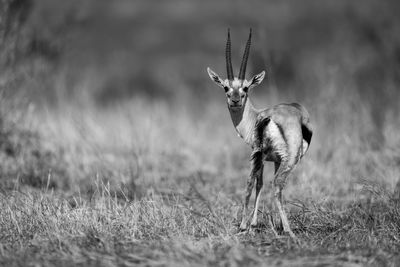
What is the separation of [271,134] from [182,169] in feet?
12.9

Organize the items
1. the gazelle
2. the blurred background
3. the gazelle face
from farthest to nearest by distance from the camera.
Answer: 1. the blurred background
2. the gazelle face
3. the gazelle

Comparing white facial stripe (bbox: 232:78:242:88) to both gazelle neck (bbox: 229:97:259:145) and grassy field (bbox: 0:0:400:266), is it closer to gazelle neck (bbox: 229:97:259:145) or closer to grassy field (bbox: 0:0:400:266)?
gazelle neck (bbox: 229:97:259:145)

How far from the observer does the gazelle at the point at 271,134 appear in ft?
17.0

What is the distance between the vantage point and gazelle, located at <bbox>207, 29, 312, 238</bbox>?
5195mm

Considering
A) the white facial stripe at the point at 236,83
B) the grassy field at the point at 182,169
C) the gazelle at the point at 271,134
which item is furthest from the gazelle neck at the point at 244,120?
the grassy field at the point at 182,169

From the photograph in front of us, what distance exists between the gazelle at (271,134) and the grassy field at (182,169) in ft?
1.34

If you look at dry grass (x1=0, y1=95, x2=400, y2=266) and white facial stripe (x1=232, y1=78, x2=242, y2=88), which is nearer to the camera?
→ dry grass (x1=0, y1=95, x2=400, y2=266)

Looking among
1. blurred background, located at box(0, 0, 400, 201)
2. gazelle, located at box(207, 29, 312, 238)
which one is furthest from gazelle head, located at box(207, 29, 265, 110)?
blurred background, located at box(0, 0, 400, 201)

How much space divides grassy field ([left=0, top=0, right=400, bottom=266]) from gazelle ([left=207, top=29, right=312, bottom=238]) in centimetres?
41

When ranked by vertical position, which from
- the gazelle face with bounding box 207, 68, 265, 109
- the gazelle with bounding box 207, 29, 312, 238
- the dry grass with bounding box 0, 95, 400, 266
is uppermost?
the gazelle face with bounding box 207, 68, 265, 109

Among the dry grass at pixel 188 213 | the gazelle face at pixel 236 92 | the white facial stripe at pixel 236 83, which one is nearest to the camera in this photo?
the dry grass at pixel 188 213

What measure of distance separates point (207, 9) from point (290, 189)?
34.1 metres

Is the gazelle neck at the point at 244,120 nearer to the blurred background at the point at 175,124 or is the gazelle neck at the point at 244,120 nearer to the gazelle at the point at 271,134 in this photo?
the gazelle at the point at 271,134

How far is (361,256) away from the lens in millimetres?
4410
